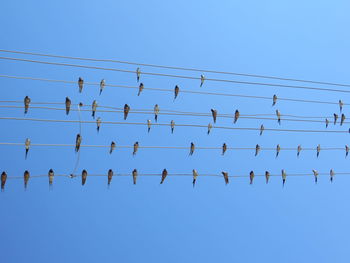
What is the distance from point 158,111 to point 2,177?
1.24 meters

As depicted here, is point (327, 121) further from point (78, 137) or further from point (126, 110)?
point (78, 137)

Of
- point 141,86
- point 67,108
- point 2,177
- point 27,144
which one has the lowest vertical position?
point 2,177

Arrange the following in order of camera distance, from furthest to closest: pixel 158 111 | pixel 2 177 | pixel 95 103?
pixel 158 111 < pixel 95 103 < pixel 2 177

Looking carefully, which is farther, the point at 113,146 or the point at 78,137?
the point at 113,146

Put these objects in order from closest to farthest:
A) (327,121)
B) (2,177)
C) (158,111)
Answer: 1. (2,177)
2. (158,111)
3. (327,121)

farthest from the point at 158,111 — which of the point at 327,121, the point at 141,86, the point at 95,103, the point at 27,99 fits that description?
the point at 327,121

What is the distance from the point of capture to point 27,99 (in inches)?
136

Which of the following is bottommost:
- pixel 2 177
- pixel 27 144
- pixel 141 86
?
pixel 2 177

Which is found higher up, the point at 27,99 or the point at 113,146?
the point at 27,99

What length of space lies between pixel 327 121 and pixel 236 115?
3.13 feet

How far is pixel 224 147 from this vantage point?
416cm

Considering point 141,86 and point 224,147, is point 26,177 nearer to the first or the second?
point 141,86

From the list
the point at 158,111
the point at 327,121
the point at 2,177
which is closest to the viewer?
the point at 2,177

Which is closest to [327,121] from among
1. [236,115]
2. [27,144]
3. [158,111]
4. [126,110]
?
[236,115]
